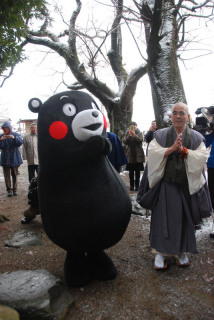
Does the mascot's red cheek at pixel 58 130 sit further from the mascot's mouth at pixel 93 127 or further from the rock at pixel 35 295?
the rock at pixel 35 295

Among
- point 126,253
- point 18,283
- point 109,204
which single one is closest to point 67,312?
point 18,283

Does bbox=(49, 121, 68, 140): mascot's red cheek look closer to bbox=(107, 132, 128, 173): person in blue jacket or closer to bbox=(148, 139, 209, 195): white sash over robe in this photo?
bbox=(148, 139, 209, 195): white sash over robe

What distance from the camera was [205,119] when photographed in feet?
12.3

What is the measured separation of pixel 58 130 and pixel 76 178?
469 mm

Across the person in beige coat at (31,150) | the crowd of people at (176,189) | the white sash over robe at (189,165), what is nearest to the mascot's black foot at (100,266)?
the crowd of people at (176,189)

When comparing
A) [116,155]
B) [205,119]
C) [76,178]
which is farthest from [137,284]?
[205,119]

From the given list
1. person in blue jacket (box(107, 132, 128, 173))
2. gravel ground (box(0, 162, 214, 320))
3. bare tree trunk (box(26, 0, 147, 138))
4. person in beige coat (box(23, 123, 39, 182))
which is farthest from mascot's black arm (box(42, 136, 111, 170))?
bare tree trunk (box(26, 0, 147, 138))

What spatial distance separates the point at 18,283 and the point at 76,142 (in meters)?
1.45

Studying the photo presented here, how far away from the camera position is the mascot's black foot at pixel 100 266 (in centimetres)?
268

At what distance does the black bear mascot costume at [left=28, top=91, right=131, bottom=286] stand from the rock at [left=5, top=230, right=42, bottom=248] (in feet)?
5.30

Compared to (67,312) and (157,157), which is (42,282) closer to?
(67,312)

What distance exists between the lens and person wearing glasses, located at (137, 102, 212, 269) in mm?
2822

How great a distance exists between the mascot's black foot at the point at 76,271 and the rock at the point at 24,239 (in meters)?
1.41

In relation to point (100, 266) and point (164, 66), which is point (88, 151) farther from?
point (164, 66)
